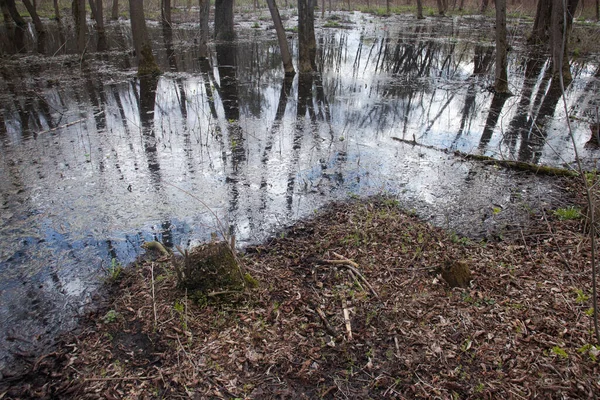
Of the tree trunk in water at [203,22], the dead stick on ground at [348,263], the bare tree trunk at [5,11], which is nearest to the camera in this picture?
the dead stick on ground at [348,263]

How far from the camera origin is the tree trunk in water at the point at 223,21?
61.9 ft

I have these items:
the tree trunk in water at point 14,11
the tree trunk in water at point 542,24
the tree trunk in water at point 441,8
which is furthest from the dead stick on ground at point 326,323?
the tree trunk in water at point 441,8

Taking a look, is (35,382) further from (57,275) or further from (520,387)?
(520,387)

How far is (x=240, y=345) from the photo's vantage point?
10.6 feet

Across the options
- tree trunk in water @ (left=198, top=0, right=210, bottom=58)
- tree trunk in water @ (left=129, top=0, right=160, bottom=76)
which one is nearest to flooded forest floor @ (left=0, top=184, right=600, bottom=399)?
tree trunk in water @ (left=129, top=0, right=160, bottom=76)

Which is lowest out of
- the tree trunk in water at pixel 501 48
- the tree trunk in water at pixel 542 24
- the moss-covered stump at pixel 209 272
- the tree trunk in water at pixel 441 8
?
the moss-covered stump at pixel 209 272

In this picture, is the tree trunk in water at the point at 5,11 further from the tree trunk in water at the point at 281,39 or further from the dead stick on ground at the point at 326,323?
the dead stick on ground at the point at 326,323

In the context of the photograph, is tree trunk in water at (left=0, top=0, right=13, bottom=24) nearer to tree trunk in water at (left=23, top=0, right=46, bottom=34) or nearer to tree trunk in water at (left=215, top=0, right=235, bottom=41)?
tree trunk in water at (left=23, top=0, right=46, bottom=34)

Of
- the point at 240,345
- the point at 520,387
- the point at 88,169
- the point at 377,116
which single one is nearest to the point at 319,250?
the point at 240,345

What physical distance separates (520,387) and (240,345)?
2.10 meters

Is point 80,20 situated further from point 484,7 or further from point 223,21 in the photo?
point 484,7

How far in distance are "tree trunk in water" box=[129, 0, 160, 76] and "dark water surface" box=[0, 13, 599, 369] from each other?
488 millimetres

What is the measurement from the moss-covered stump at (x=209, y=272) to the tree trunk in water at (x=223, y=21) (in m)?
17.6

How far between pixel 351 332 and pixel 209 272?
138 cm
